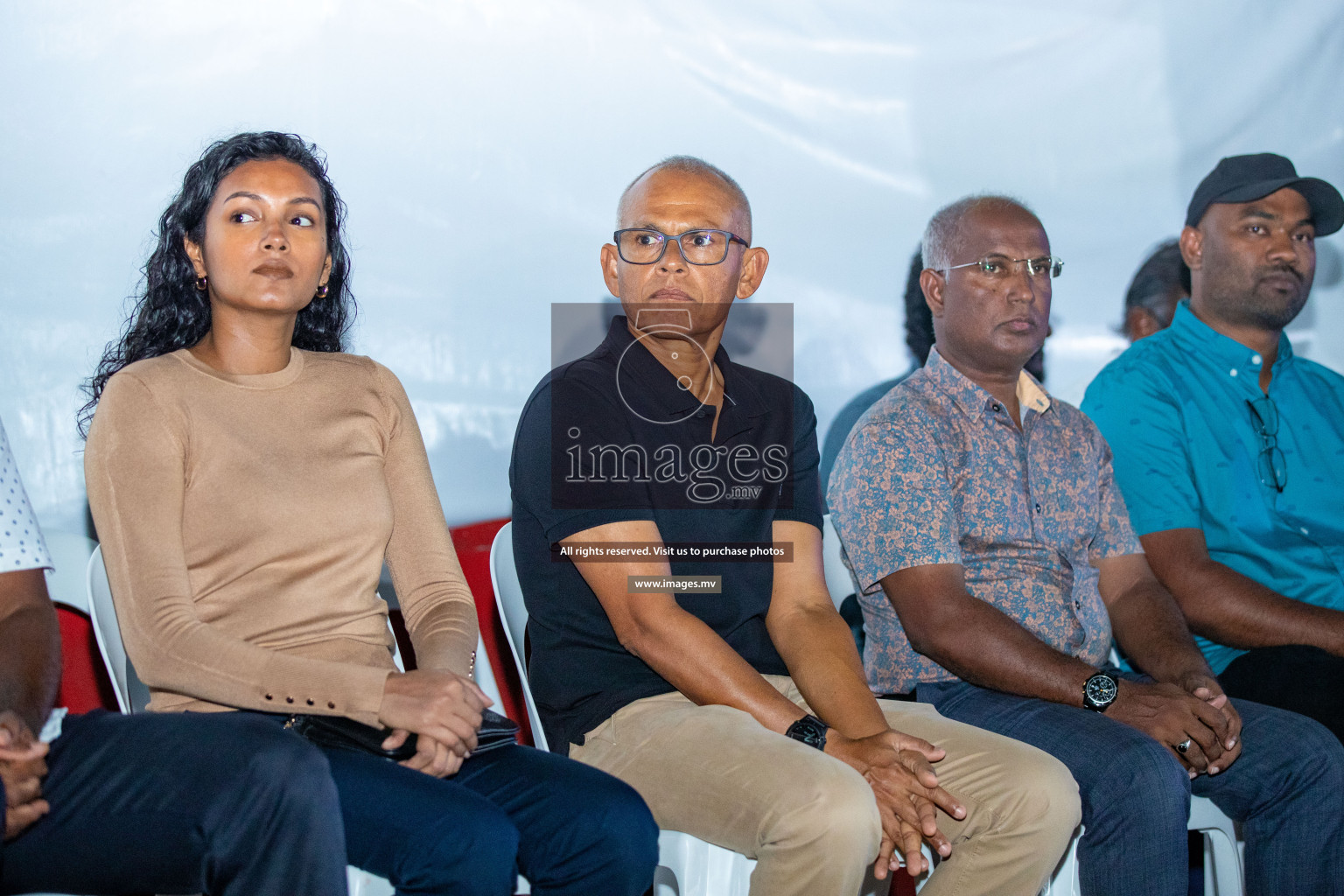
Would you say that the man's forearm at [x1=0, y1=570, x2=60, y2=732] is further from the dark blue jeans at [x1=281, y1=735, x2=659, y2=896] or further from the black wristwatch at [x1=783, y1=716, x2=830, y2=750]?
the black wristwatch at [x1=783, y1=716, x2=830, y2=750]

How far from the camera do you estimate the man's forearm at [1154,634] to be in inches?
91.6

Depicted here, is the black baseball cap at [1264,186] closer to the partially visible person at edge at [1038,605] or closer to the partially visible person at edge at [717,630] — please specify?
the partially visible person at edge at [1038,605]

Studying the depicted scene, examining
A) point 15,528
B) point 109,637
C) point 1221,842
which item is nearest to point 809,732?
point 1221,842

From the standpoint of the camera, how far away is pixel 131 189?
247cm

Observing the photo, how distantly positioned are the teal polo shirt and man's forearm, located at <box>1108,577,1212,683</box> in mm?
203

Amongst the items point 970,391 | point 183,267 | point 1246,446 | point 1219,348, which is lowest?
point 1246,446

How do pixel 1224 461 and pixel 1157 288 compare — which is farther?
pixel 1157 288

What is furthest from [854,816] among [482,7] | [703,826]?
[482,7]

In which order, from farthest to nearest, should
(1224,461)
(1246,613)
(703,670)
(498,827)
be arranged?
(1224,461)
(1246,613)
(703,670)
(498,827)

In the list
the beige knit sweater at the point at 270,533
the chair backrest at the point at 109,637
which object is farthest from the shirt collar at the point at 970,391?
the chair backrest at the point at 109,637

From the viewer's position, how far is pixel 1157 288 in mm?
3475

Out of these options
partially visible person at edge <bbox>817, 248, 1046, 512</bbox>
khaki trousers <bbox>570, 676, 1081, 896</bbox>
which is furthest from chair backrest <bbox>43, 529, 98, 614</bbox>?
partially visible person at edge <bbox>817, 248, 1046, 512</bbox>

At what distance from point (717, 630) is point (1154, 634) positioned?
3.18 ft

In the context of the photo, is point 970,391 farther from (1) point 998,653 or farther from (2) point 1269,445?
(2) point 1269,445
